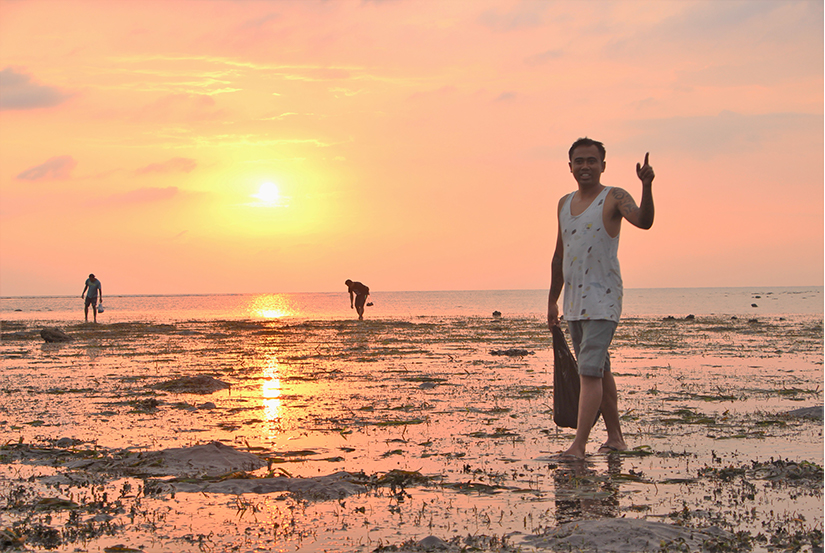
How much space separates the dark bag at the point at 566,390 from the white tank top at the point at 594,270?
596 mm

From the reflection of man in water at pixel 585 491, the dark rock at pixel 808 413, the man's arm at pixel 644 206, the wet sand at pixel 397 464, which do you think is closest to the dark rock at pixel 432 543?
the wet sand at pixel 397 464

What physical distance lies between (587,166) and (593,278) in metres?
0.89

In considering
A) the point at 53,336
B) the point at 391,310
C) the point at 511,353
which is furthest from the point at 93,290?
the point at 391,310

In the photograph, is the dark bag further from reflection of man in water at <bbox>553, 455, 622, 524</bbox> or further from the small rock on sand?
the small rock on sand

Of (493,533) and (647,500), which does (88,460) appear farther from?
(647,500)

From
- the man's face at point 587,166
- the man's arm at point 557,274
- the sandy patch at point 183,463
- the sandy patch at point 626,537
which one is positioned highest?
the man's face at point 587,166

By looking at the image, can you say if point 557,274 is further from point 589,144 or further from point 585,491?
point 585,491

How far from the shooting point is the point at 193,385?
975 centimetres

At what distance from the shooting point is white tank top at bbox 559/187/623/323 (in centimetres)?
538

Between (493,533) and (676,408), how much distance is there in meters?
4.94

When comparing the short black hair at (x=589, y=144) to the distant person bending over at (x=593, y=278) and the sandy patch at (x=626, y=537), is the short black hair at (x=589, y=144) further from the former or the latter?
the sandy patch at (x=626, y=537)

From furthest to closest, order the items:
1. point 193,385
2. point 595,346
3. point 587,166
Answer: point 193,385, point 587,166, point 595,346

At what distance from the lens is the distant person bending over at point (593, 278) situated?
5.36 m

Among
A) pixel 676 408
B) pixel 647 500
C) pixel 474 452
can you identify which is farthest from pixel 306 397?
pixel 647 500
